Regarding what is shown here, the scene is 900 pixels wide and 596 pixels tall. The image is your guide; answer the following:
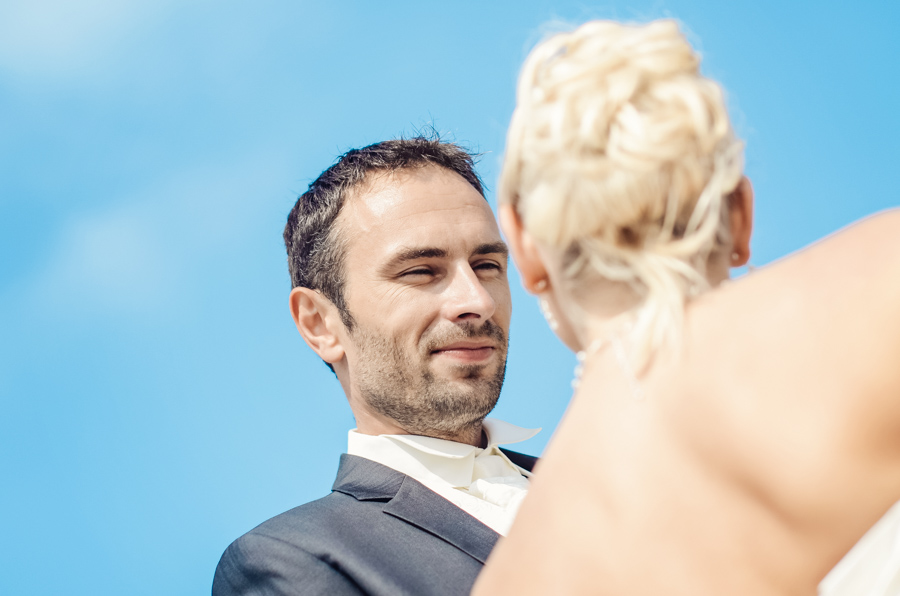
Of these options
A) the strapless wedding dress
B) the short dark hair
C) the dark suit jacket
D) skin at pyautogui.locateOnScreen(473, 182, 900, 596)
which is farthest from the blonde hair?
the short dark hair

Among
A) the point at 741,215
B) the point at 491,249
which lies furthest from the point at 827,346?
the point at 491,249

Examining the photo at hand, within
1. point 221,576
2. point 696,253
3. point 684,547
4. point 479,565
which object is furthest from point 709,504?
point 221,576

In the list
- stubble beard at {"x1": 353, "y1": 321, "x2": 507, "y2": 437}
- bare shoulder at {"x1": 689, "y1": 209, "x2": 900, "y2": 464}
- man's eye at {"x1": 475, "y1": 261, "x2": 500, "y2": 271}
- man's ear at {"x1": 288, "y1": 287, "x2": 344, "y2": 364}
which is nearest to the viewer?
bare shoulder at {"x1": 689, "y1": 209, "x2": 900, "y2": 464}

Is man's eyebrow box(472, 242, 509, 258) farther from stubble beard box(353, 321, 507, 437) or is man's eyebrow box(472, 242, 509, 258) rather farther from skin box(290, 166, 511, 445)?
stubble beard box(353, 321, 507, 437)

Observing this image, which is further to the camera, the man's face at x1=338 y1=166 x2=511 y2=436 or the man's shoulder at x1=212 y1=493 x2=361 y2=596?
the man's face at x1=338 y1=166 x2=511 y2=436

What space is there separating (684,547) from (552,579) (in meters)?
0.26

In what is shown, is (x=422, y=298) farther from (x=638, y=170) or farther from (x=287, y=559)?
(x=638, y=170)

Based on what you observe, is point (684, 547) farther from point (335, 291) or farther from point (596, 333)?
point (335, 291)

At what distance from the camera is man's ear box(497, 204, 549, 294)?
1615 millimetres

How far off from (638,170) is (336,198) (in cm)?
264

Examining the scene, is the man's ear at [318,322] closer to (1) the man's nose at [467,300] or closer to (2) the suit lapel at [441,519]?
(1) the man's nose at [467,300]

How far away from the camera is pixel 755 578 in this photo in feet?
4.49

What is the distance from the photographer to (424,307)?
137 inches

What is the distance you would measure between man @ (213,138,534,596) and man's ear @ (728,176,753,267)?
1570 millimetres
